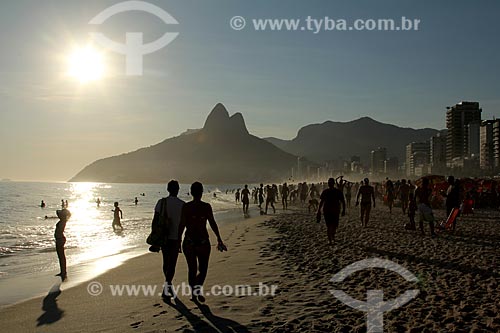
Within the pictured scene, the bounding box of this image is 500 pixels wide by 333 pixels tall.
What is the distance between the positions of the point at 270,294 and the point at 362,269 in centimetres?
247

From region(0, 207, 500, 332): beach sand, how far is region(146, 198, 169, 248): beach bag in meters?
0.94

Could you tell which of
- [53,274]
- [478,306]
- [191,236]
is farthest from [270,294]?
[53,274]

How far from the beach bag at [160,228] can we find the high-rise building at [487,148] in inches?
5127

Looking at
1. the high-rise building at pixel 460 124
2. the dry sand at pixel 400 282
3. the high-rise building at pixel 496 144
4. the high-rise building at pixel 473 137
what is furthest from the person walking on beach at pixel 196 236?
the high-rise building at pixel 460 124

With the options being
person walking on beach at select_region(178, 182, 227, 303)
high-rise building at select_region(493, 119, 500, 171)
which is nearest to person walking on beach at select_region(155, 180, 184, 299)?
person walking on beach at select_region(178, 182, 227, 303)

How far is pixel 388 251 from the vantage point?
426 inches

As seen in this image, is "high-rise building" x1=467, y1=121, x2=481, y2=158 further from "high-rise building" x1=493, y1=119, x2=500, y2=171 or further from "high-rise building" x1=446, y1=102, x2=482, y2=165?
"high-rise building" x1=493, y1=119, x2=500, y2=171

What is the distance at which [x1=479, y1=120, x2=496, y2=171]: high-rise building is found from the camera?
125938 millimetres

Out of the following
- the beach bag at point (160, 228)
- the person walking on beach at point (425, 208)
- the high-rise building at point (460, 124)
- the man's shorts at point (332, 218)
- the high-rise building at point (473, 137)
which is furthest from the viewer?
the high-rise building at point (460, 124)

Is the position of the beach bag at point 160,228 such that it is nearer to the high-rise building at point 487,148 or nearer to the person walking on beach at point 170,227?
the person walking on beach at point 170,227

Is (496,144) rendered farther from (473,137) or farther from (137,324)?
(137,324)

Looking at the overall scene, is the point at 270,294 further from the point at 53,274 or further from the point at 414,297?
the point at 53,274

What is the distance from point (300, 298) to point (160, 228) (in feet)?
7.66

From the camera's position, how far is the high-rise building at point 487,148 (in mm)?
125938
